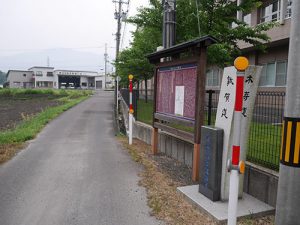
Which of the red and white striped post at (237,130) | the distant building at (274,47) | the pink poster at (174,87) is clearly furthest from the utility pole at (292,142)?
the distant building at (274,47)

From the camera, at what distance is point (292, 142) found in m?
3.25

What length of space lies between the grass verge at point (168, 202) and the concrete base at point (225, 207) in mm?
75

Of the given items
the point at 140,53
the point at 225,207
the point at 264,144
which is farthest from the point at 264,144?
the point at 140,53

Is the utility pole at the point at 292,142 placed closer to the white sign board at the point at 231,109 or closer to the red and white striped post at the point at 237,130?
the red and white striped post at the point at 237,130

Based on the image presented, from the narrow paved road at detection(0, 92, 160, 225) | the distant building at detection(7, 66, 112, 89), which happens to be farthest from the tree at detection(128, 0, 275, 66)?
the distant building at detection(7, 66, 112, 89)

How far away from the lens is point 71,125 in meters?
15.2

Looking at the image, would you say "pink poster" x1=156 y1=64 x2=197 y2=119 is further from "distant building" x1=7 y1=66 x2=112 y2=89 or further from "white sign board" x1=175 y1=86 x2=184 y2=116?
"distant building" x1=7 y1=66 x2=112 y2=89

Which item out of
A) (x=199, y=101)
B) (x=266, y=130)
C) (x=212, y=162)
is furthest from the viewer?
(x=266, y=130)

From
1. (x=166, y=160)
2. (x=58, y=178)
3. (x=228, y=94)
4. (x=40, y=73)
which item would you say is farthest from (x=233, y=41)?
(x=40, y=73)

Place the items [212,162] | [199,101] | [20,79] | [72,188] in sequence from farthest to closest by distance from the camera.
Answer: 1. [20,79]
2. [199,101]
3. [72,188]
4. [212,162]

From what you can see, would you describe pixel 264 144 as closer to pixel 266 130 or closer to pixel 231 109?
pixel 266 130

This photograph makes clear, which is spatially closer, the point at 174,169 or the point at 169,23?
the point at 174,169

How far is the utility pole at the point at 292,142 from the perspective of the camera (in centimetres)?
317

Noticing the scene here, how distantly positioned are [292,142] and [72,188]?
386 centimetres
